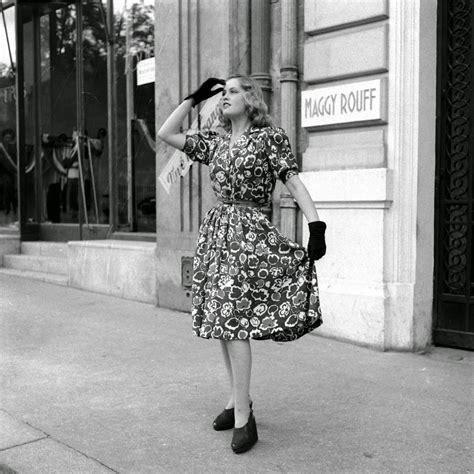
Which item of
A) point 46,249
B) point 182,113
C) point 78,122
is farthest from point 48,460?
point 78,122

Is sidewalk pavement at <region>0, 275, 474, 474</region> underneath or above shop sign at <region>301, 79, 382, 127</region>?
underneath

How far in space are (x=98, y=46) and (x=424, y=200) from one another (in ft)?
20.0

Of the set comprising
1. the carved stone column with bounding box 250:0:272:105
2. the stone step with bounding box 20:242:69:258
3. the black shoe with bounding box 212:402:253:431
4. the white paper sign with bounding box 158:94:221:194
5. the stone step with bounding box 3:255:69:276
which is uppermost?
the carved stone column with bounding box 250:0:272:105

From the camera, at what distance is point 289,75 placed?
6191 mm

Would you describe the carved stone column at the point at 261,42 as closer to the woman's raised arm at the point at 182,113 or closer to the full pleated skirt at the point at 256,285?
the woman's raised arm at the point at 182,113

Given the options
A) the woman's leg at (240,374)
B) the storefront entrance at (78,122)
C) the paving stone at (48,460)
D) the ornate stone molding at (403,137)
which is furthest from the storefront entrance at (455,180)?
the storefront entrance at (78,122)

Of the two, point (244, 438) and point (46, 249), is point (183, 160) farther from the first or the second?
point (244, 438)

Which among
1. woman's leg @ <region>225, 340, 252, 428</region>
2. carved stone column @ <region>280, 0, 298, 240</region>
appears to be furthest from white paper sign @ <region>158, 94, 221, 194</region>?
woman's leg @ <region>225, 340, 252, 428</region>

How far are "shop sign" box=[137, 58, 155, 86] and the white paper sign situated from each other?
1.90 meters

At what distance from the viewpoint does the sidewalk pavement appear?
3260 millimetres

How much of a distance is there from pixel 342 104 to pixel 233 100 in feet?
8.08

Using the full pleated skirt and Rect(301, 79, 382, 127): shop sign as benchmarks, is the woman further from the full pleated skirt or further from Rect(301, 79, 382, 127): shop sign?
Rect(301, 79, 382, 127): shop sign

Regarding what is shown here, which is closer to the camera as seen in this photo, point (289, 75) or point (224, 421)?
point (224, 421)

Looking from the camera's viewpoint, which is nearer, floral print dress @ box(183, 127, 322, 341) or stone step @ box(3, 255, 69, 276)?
floral print dress @ box(183, 127, 322, 341)
